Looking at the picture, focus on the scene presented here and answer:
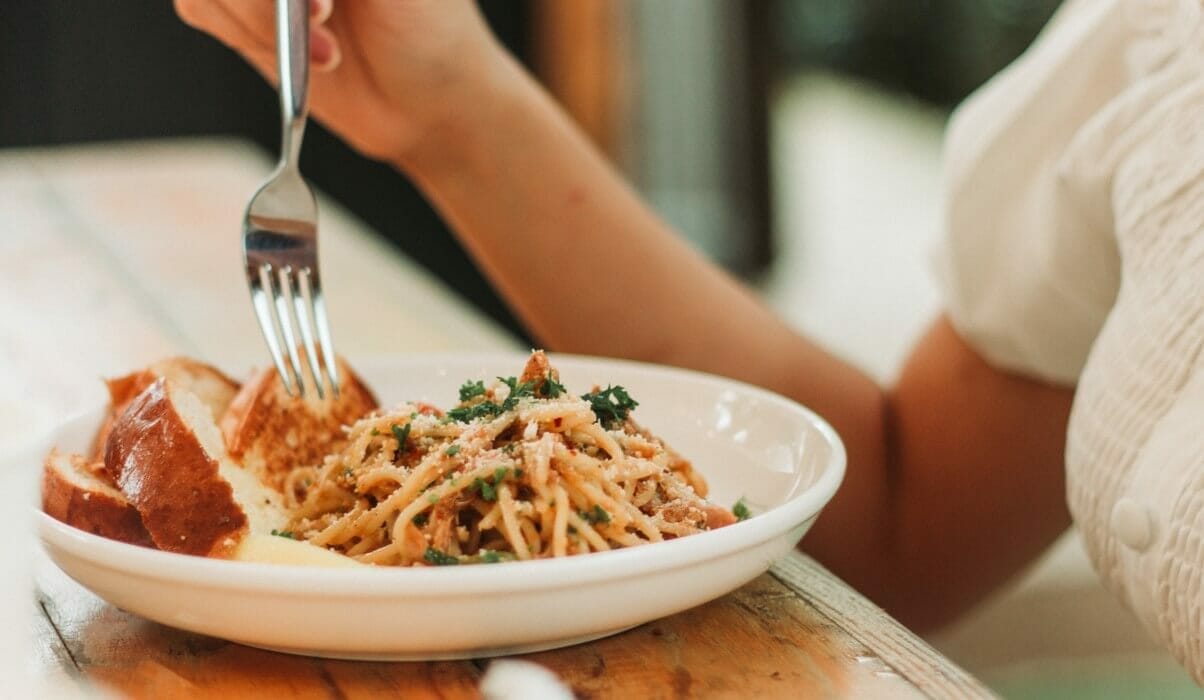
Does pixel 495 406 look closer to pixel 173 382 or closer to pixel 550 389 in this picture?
pixel 550 389

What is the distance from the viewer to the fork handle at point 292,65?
3.61ft

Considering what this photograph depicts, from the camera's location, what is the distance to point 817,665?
718 millimetres

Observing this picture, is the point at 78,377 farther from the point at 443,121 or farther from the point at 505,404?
Answer: the point at 505,404

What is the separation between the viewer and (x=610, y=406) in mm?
875

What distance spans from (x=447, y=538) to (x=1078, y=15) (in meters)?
0.86

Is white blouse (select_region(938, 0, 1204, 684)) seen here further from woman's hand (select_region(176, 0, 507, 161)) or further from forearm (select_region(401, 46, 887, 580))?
woman's hand (select_region(176, 0, 507, 161))

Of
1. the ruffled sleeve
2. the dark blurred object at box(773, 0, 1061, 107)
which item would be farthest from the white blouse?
the dark blurred object at box(773, 0, 1061, 107)

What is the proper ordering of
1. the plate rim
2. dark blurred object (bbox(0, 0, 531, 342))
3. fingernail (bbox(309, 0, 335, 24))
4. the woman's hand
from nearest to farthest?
the plate rim < fingernail (bbox(309, 0, 335, 24)) < the woman's hand < dark blurred object (bbox(0, 0, 531, 342))

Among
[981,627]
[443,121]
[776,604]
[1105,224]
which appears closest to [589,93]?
[981,627]

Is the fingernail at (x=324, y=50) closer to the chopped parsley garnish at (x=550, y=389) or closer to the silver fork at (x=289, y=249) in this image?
the silver fork at (x=289, y=249)

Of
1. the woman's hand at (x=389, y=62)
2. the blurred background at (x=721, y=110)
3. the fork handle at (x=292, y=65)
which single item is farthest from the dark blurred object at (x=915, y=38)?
the fork handle at (x=292, y=65)

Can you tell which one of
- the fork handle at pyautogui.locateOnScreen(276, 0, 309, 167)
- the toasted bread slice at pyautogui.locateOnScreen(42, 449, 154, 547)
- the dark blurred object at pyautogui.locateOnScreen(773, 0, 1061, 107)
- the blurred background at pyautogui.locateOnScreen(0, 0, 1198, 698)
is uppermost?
the fork handle at pyautogui.locateOnScreen(276, 0, 309, 167)

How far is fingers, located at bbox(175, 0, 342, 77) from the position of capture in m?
1.26

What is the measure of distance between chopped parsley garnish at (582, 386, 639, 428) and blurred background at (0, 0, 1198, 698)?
3598 mm
